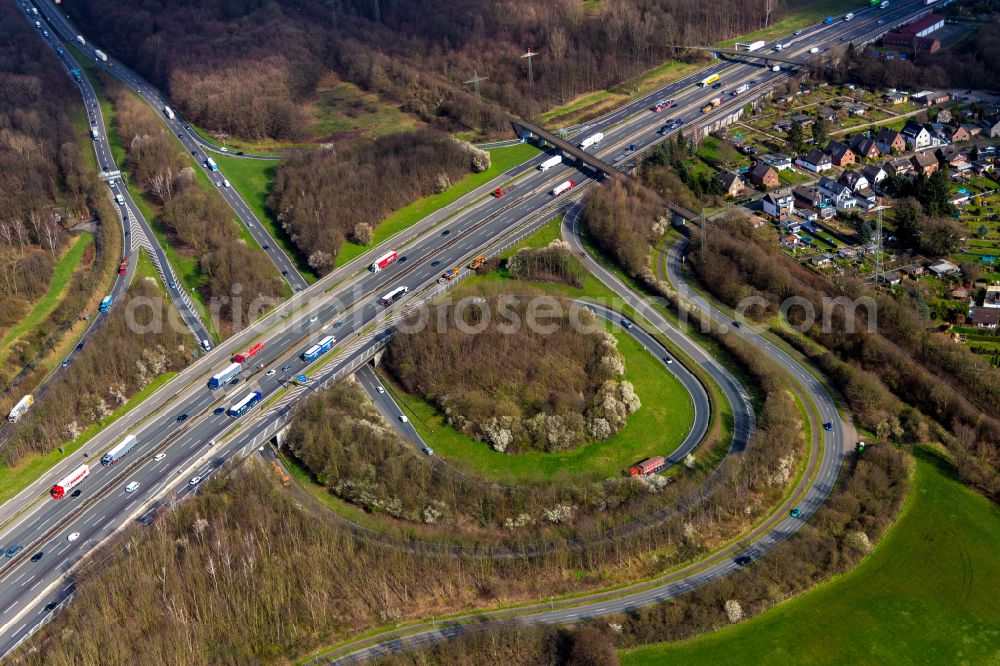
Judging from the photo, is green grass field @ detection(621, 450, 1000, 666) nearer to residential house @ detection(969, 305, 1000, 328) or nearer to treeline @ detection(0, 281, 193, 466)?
residential house @ detection(969, 305, 1000, 328)

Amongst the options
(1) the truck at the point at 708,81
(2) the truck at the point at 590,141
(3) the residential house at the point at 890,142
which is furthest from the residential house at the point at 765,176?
(1) the truck at the point at 708,81

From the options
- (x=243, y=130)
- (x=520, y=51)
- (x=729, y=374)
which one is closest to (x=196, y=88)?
(x=243, y=130)

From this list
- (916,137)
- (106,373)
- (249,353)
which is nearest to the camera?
(106,373)

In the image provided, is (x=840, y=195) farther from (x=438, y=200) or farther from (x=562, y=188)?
(x=438, y=200)

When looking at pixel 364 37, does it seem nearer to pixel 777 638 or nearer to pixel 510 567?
pixel 510 567

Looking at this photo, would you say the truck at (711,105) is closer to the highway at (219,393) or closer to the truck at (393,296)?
the highway at (219,393)

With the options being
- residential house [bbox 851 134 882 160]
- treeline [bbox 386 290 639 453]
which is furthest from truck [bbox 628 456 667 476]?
residential house [bbox 851 134 882 160]

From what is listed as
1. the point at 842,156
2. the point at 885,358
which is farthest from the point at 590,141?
the point at 885,358
